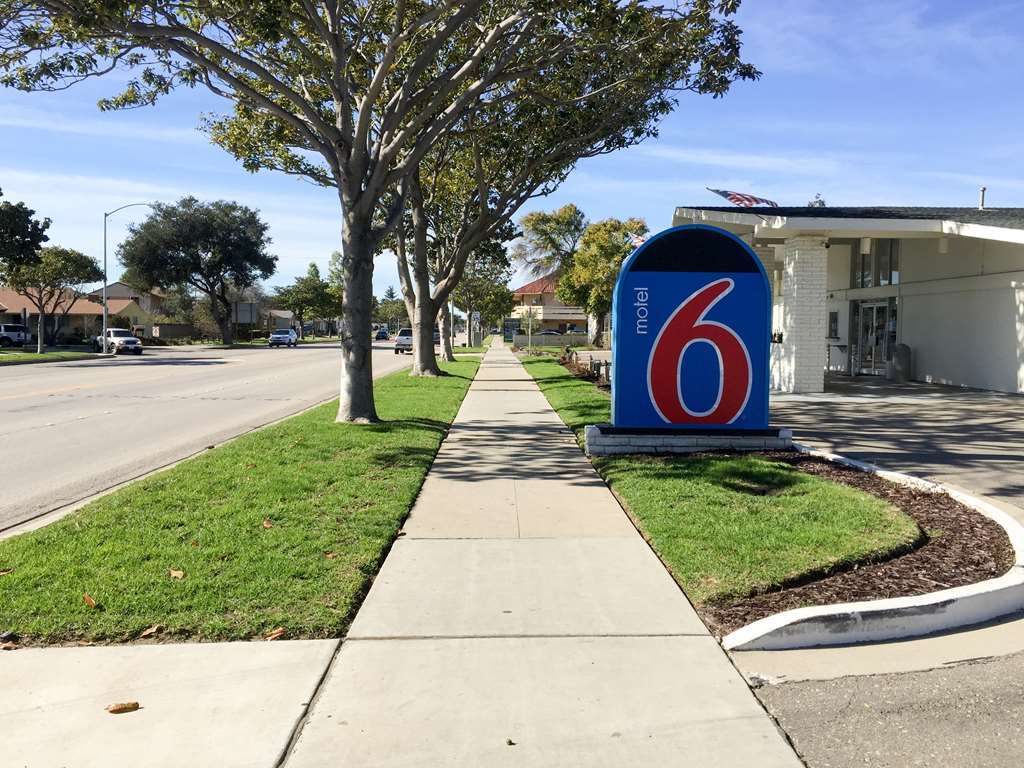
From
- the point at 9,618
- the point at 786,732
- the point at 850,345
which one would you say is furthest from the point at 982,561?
the point at 850,345

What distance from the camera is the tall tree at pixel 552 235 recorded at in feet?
214

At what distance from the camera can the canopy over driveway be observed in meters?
9.30

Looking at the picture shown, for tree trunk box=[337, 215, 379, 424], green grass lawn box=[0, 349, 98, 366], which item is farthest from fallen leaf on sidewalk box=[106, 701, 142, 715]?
green grass lawn box=[0, 349, 98, 366]

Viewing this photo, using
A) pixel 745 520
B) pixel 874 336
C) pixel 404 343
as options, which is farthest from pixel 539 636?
pixel 404 343

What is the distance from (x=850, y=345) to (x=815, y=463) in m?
17.9

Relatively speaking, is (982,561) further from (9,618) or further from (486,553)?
(9,618)

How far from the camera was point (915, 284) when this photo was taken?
21.8 m

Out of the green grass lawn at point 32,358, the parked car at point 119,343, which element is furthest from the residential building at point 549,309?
the green grass lawn at point 32,358

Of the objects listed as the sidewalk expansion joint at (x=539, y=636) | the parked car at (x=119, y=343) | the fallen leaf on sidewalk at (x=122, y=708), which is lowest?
the fallen leaf on sidewalk at (x=122, y=708)

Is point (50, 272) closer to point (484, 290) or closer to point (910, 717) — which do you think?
point (484, 290)

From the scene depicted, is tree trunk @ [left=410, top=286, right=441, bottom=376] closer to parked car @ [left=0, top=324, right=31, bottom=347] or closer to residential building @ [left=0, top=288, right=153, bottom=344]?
parked car @ [left=0, top=324, right=31, bottom=347]

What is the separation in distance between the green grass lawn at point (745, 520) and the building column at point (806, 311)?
9.83m

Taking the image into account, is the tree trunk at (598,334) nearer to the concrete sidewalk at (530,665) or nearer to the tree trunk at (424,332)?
the tree trunk at (424,332)

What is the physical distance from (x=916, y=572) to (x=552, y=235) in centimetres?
6234
